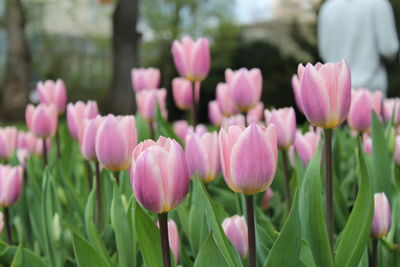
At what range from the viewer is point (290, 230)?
821 millimetres

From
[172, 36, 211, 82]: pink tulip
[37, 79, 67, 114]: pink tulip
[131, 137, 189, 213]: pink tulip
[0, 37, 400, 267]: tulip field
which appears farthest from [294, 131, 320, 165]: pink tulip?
[37, 79, 67, 114]: pink tulip

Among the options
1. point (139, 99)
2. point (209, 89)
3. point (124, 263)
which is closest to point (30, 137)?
point (139, 99)

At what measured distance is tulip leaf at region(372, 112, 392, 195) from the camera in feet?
4.31

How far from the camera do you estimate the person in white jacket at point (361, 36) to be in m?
4.21

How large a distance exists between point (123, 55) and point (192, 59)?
9665 millimetres

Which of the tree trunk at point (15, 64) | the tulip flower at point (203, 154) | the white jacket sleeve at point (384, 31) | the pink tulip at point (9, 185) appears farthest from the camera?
the tree trunk at point (15, 64)

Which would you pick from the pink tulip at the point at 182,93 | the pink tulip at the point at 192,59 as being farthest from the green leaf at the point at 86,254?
the pink tulip at the point at 182,93

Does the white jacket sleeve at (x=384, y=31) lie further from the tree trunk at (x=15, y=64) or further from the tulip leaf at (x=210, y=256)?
the tree trunk at (x=15, y=64)

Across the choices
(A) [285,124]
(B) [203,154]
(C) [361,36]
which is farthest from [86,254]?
(C) [361,36]

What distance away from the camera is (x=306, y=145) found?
1.44 metres

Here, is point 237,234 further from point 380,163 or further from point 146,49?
point 146,49

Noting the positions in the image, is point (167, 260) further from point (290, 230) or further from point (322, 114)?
point (322, 114)

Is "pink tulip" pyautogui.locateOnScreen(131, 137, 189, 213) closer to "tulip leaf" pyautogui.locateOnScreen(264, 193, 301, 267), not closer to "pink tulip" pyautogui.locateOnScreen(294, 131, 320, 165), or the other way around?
"tulip leaf" pyautogui.locateOnScreen(264, 193, 301, 267)

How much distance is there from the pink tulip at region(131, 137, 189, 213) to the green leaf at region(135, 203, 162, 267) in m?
0.09
